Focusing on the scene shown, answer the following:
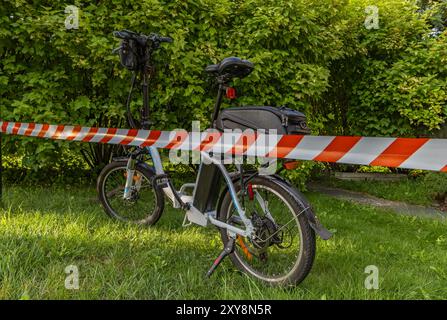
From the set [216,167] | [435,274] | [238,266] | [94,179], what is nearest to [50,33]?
[94,179]

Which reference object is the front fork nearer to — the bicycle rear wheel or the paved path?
the bicycle rear wheel

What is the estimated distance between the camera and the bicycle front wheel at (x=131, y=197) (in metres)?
3.37

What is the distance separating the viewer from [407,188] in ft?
20.0

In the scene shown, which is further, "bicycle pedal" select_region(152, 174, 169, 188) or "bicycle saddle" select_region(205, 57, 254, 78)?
"bicycle pedal" select_region(152, 174, 169, 188)

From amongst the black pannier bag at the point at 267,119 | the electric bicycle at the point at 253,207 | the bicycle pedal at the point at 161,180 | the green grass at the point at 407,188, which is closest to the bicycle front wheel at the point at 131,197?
the bicycle pedal at the point at 161,180

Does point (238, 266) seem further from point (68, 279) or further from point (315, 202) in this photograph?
point (315, 202)

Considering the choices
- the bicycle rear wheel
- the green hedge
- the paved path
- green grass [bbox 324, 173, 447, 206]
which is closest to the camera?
the bicycle rear wheel

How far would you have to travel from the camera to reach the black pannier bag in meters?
2.14

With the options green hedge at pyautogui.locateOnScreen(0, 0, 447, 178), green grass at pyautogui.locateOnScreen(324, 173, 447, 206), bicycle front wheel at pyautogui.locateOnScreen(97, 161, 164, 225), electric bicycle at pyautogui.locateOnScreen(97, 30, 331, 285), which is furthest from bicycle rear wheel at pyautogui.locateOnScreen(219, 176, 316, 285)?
green grass at pyautogui.locateOnScreen(324, 173, 447, 206)

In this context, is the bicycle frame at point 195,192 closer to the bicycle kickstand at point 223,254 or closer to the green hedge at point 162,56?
the bicycle kickstand at point 223,254

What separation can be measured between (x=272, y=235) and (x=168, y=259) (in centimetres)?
80

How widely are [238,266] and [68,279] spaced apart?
1.04 m

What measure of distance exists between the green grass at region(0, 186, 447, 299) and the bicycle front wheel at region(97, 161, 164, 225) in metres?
0.13

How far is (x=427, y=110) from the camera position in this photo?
5.93 meters
